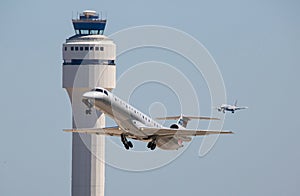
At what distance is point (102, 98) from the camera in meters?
158

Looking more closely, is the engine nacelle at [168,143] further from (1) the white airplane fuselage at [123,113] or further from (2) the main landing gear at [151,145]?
(2) the main landing gear at [151,145]

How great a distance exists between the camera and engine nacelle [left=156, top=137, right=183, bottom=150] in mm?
174750

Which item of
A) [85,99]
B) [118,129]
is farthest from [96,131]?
[85,99]

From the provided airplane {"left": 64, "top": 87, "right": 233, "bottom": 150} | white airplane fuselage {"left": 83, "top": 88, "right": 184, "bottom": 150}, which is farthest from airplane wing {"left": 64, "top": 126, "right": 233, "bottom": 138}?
white airplane fuselage {"left": 83, "top": 88, "right": 184, "bottom": 150}

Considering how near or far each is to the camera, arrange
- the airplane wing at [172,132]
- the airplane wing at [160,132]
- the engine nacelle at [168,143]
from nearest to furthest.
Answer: the airplane wing at [172,132] < the airplane wing at [160,132] < the engine nacelle at [168,143]

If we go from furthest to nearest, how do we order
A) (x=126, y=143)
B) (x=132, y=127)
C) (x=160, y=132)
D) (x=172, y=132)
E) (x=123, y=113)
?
(x=172, y=132)
(x=160, y=132)
(x=126, y=143)
(x=132, y=127)
(x=123, y=113)

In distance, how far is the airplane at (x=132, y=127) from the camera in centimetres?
15800

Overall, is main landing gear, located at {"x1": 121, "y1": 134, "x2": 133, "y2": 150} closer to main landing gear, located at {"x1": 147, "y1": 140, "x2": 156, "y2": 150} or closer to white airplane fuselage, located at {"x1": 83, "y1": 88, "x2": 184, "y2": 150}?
white airplane fuselage, located at {"x1": 83, "y1": 88, "x2": 184, "y2": 150}

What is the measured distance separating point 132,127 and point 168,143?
44.8 ft

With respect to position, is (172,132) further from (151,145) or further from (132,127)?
(132,127)

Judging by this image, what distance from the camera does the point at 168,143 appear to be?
580ft

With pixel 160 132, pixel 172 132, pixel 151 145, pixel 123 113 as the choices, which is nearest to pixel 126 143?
pixel 151 145

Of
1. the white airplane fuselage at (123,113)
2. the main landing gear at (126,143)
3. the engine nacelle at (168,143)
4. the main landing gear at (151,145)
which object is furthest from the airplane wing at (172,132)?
the main landing gear at (126,143)

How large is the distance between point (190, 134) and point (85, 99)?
71.9 ft
